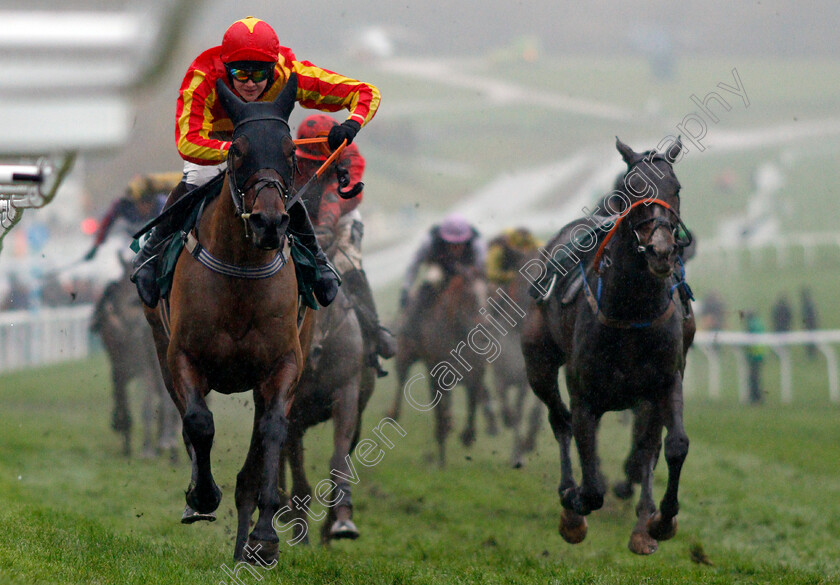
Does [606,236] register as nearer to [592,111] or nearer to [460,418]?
[460,418]

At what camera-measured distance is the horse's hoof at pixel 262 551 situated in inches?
188

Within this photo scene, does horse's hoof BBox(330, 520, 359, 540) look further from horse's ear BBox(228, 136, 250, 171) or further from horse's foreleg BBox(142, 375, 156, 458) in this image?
horse's foreleg BBox(142, 375, 156, 458)

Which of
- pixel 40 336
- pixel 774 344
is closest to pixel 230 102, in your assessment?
pixel 774 344

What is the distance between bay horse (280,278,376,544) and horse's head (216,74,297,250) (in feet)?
6.55

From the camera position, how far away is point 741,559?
6.30m

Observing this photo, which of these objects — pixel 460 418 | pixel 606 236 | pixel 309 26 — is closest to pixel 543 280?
pixel 606 236

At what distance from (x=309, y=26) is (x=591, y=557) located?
63.9 ft

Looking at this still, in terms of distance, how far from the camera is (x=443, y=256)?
398 inches

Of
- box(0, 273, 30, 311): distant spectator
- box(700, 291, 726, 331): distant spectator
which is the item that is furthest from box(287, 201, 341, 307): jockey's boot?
box(0, 273, 30, 311): distant spectator

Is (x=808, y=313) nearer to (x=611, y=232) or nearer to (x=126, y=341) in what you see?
(x=126, y=341)

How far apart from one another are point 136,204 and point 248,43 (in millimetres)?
4876

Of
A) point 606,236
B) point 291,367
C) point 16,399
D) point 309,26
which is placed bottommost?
point 16,399

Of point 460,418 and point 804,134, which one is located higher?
point 804,134

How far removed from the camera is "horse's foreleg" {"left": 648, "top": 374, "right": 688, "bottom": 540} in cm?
529
